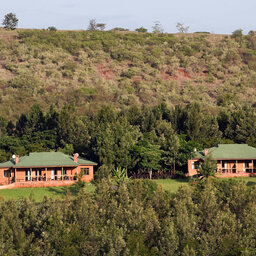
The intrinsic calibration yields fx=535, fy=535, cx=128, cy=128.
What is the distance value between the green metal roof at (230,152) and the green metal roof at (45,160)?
12.5 metres

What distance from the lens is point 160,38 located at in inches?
5217

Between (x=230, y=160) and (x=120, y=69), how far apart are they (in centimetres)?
6138

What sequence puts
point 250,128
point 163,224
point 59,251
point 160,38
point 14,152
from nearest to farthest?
1. point 59,251
2. point 163,224
3. point 14,152
4. point 250,128
5. point 160,38

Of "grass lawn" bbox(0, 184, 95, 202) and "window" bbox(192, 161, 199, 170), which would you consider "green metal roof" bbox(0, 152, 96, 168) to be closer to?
"grass lawn" bbox(0, 184, 95, 202)

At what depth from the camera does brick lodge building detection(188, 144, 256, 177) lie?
5509cm

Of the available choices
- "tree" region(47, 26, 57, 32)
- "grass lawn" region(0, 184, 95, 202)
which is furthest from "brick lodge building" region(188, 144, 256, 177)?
"tree" region(47, 26, 57, 32)

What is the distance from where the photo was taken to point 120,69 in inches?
4491

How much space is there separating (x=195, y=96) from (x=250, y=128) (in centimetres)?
3953

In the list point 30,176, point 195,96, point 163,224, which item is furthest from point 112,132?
point 195,96

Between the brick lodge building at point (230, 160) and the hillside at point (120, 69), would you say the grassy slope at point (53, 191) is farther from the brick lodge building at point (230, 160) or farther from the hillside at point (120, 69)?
the hillside at point (120, 69)

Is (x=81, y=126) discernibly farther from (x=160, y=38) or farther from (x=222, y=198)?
(x=160, y=38)

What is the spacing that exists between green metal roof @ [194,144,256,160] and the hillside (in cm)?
3101

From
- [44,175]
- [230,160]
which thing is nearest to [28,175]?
[44,175]

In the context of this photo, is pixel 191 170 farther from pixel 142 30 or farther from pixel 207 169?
pixel 142 30
